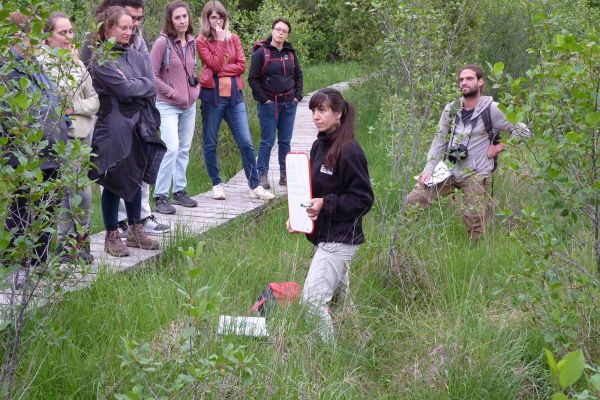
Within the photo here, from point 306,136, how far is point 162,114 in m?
5.05

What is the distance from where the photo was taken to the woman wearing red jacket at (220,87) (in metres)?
8.03

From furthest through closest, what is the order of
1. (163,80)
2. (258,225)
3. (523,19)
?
(523,19)
(163,80)
(258,225)

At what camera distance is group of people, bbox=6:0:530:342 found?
4.86m

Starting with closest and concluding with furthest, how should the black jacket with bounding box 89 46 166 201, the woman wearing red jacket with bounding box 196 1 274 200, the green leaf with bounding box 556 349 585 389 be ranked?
the green leaf with bounding box 556 349 585 389
the black jacket with bounding box 89 46 166 201
the woman wearing red jacket with bounding box 196 1 274 200

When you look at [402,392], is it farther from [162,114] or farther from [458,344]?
[162,114]

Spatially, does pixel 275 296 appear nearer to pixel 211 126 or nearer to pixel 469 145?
pixel 469 145

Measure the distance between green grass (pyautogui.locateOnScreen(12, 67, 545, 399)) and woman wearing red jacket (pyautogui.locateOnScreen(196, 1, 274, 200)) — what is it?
1.92 m

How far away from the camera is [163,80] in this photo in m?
7.54

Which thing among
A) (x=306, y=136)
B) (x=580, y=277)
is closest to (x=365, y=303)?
(x=580, y=277)

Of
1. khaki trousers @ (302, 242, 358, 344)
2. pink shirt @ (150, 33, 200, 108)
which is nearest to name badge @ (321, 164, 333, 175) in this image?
khaki trousers @ (302, 242, 358, 344)

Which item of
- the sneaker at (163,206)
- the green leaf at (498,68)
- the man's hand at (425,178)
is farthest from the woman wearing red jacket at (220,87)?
the green leaf at (498,68)

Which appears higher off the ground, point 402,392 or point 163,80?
point 163,80

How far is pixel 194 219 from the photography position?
23.5 ft

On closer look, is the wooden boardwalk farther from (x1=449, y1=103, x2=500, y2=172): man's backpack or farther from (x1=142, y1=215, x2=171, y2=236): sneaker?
(x1=449, y1=103, x2=500, y2=172): man's backpack
